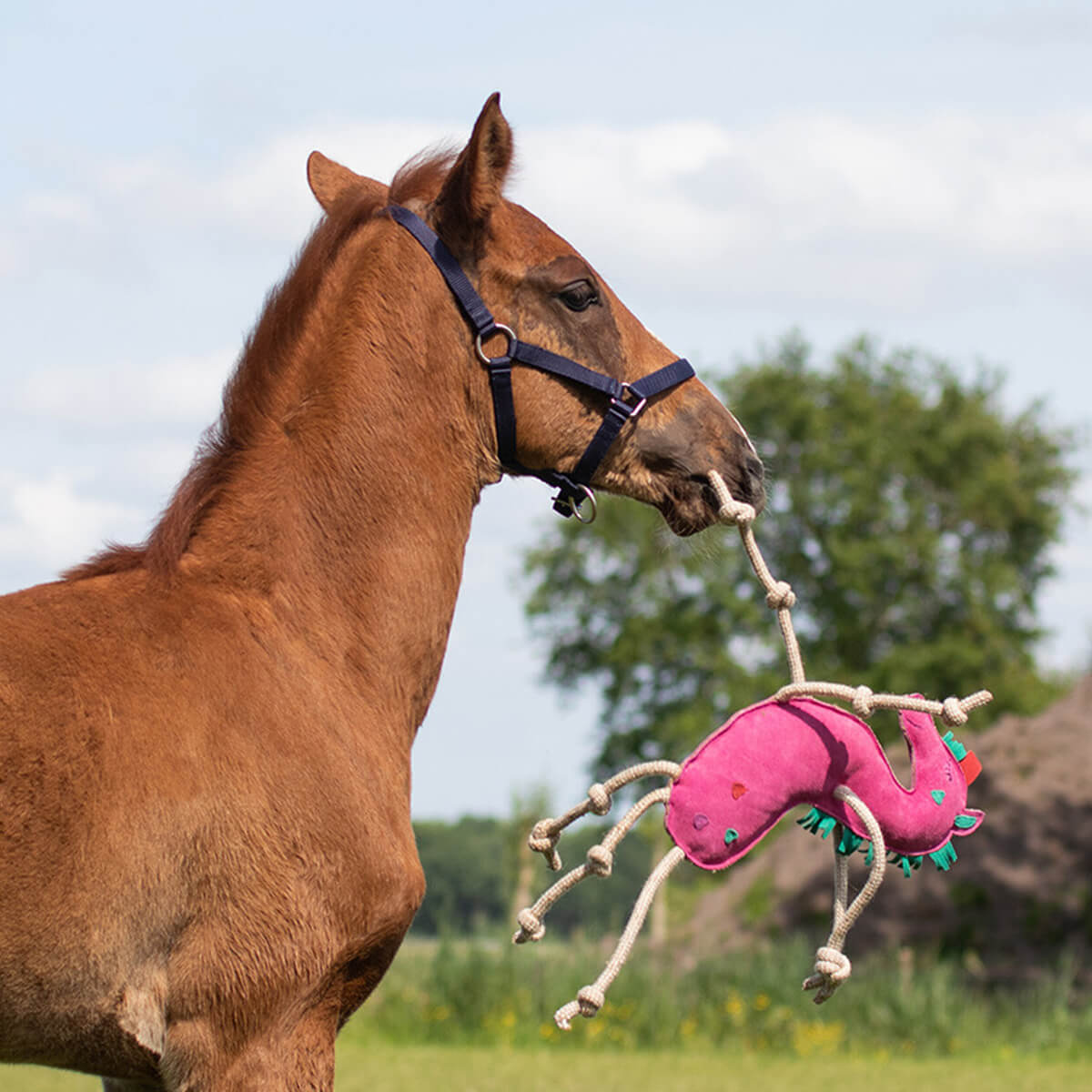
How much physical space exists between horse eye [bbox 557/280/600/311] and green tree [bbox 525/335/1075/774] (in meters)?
30.0

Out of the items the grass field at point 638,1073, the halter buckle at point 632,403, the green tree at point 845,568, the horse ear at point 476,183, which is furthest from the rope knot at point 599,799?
the green tree at point 845,568

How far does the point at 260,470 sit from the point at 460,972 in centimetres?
914

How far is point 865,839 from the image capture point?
3811 millimetres

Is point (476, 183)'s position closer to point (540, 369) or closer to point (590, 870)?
point (540, 369)

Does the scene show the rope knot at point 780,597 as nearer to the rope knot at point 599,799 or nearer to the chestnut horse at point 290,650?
the chestnut horse at point 290,650

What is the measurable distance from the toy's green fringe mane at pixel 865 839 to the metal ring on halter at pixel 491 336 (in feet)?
5.18

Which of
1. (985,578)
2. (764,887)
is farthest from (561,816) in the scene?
(985,578)

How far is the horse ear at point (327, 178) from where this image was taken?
4289 millimetres

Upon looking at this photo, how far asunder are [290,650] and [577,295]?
1302 mm

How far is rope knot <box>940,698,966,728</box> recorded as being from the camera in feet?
12.1

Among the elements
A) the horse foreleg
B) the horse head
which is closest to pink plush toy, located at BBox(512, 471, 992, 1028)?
the horse head

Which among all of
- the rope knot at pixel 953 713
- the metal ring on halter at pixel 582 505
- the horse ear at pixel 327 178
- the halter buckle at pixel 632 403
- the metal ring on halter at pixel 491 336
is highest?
the horse ear at pixel 327 178

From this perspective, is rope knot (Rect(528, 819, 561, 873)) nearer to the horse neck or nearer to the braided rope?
the horse neck

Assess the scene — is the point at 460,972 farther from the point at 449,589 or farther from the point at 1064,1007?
the point at 449,589
